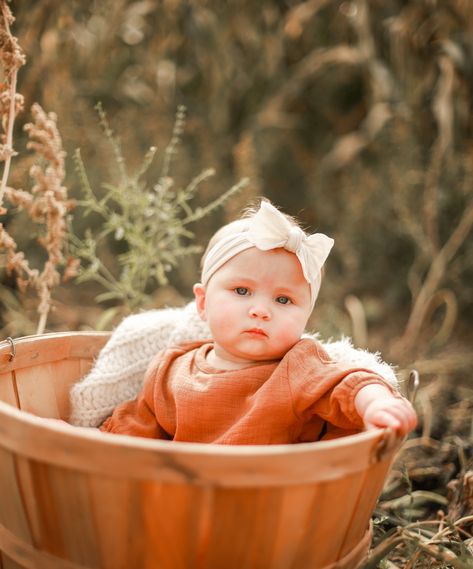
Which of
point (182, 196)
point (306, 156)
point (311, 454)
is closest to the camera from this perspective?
point (311, 454)

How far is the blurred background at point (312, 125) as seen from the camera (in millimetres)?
2523

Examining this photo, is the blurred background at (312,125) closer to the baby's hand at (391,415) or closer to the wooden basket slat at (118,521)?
the baby's hand at (391,415)

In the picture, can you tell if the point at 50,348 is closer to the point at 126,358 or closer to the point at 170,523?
the point at 126,358

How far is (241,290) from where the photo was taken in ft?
4.52

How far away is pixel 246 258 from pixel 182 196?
1.48 ft

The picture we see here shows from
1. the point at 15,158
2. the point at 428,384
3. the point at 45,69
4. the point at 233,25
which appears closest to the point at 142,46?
the point at 233,25

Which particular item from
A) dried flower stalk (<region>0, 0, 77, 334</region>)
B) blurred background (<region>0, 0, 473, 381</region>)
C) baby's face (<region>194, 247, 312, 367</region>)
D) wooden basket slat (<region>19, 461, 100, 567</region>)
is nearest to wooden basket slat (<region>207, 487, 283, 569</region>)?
wooden basket slat (<region>19, 461, 100, 567</region>)

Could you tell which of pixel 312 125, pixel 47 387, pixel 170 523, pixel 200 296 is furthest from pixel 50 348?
pixel 312 125

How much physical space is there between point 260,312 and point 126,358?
0.48 m

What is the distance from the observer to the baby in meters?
1.28

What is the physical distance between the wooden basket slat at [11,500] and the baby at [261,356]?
15.1 inches

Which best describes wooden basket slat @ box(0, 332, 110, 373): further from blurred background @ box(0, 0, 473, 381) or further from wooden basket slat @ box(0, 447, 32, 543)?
blurred background @ box(0, 0, 473, 381)

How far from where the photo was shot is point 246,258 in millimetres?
1368

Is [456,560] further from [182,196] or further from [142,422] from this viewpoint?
[182,196]
